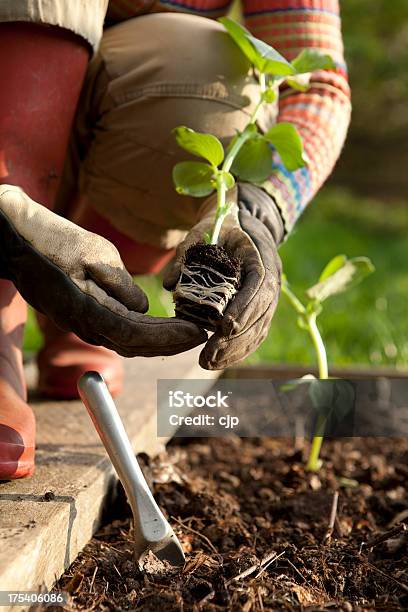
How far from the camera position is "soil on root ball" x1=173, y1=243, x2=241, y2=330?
97cm

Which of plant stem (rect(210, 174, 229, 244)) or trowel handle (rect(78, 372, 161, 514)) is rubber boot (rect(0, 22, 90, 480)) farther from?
plant stem (rect(210, 174, 229, 244))

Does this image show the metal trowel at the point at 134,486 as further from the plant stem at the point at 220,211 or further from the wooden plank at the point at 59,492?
the plant stem at the point at 220,211

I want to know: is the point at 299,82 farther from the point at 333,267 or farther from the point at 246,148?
the point at 333,267

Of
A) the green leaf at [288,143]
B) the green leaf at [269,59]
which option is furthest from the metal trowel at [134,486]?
the green leaf at [269,59]

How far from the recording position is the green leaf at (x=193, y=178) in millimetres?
1261

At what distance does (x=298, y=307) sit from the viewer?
1.46m

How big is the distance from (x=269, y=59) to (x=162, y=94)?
0.25 m

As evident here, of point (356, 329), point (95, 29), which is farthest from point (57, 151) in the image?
point (356, 329)

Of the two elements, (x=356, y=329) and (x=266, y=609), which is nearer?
(x=266, y=609)

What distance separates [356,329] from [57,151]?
5.62 feet

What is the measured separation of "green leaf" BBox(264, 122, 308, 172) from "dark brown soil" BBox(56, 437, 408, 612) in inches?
23.0

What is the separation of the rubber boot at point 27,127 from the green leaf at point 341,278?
21.4 inches

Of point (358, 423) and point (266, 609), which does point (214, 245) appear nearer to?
point (266, 609)

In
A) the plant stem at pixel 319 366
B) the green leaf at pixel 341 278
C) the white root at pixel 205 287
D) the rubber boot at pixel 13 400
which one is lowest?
the plant stem at pixel 319 366
